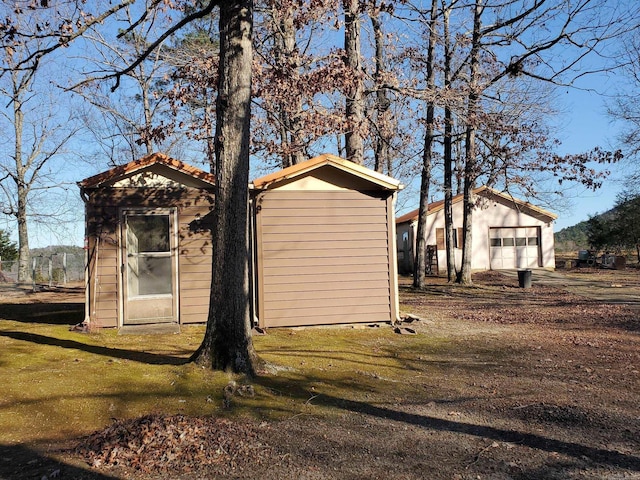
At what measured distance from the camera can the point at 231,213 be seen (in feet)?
18.3

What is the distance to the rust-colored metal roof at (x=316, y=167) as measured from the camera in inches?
352

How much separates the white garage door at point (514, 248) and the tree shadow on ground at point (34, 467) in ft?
89.3

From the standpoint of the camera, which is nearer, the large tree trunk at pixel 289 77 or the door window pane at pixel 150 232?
the door window pane at pixel 150 232

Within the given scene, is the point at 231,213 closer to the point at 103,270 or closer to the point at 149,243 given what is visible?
the point at 149,243

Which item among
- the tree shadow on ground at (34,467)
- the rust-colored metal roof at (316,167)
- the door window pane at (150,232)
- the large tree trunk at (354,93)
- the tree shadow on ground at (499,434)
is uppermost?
the large tree trunk at (354,93)

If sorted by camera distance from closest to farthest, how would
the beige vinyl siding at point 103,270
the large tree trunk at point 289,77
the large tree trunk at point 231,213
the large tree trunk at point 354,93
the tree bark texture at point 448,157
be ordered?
the large tree trunk at point 231,213
the beige vinyl siding at point 103,270
the large tree trunk at point 289,77
the large tree trunk at point 354,93
the tree bark texture at point 448,157

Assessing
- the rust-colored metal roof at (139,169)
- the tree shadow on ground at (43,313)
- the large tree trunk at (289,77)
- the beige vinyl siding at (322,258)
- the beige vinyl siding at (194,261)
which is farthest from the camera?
the large tree trunk at (289,77)

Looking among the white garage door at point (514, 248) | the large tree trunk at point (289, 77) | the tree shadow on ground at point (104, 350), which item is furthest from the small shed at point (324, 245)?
the white garage door at point (514, 248)

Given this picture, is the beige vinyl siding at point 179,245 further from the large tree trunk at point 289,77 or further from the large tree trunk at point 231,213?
the large tree trunk at point 289,77

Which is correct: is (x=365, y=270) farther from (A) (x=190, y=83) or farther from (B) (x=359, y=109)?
(A) (x=190, y=83)

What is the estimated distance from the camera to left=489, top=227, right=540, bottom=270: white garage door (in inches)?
1108

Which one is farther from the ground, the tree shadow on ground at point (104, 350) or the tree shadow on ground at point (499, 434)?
the tree shadow on ground at point (104, 350)

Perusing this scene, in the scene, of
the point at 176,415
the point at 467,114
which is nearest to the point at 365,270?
the point at 176,415

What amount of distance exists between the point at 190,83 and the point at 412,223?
18537mm
